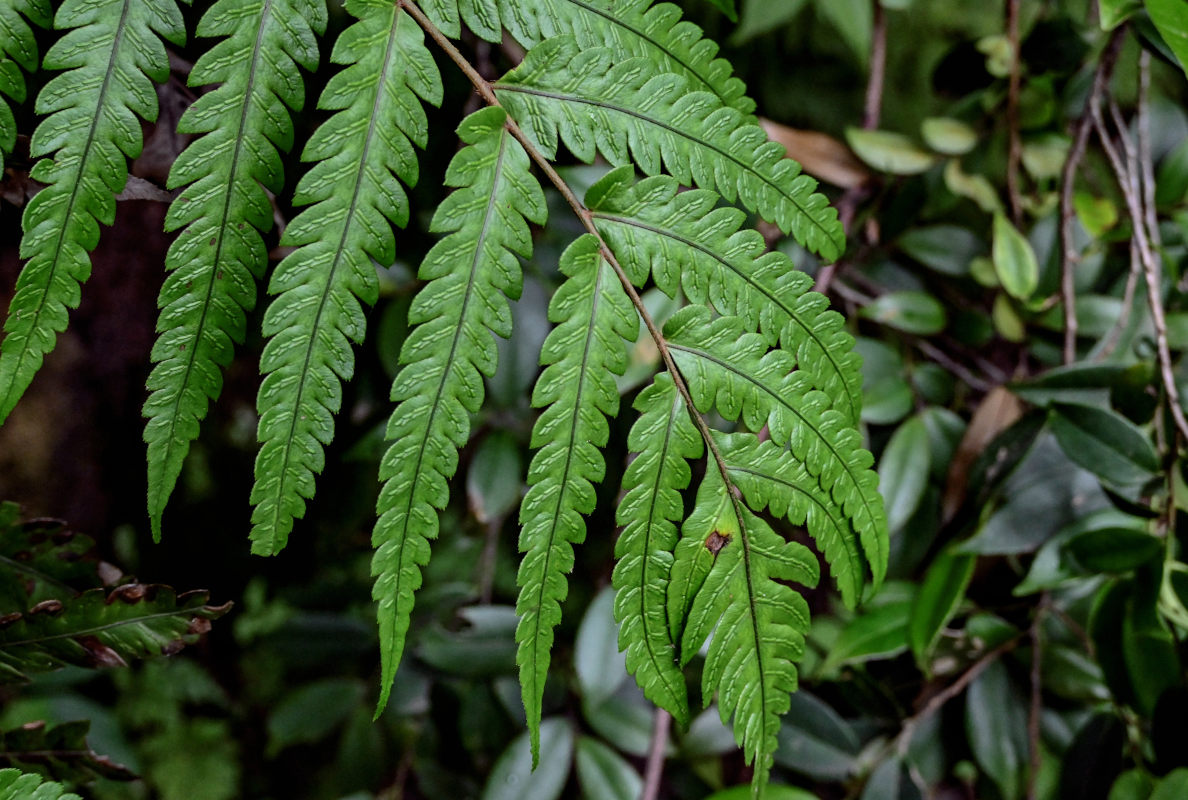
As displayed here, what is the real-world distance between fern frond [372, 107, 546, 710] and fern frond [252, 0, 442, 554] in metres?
0.04

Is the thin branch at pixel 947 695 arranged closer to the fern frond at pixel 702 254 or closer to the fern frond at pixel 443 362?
the fern frond at pixel 702 254

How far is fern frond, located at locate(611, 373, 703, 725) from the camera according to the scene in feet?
1.76

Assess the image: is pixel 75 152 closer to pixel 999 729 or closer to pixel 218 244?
pixel 218 244

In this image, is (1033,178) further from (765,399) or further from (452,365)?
(452,365)

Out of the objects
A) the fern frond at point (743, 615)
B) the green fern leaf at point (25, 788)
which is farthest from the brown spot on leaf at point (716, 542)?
the green fern leaf at point (25, 788)

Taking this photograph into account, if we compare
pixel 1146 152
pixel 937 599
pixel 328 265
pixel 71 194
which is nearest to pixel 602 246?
pixel 328 265

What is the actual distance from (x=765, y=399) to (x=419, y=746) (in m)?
0.81

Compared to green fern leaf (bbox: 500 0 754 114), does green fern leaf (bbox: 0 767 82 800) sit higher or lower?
lower

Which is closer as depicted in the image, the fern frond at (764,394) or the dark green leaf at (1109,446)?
the fern frond at (764,394)

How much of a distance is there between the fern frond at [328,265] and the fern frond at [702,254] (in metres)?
0.15

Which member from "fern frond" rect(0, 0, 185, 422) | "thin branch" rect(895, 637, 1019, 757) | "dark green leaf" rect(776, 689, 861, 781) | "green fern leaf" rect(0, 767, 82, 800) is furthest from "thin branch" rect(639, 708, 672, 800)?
"fern frond" rect(0, 0, 185, 422)

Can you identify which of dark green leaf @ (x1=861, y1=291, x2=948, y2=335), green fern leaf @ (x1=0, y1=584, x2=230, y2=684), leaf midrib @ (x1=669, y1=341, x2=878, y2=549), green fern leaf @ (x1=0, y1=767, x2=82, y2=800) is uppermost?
dark green leaf @ (x1=861, y1=291, x2=948, y2=335)

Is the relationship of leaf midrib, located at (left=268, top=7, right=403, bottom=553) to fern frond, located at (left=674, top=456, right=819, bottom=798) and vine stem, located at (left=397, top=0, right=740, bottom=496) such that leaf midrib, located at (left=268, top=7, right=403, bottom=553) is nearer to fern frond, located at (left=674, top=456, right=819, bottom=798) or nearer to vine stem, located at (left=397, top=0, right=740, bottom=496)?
vine stem, located at (left=397, top=0, right=740, bottom=496)

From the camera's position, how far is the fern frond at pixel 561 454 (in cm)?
52
